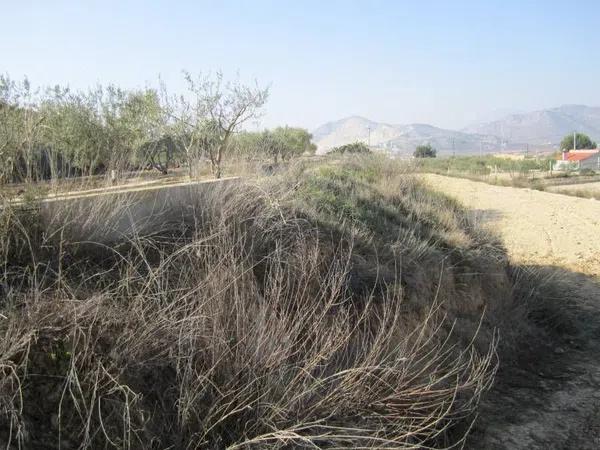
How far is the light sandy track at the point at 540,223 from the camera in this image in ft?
57.2

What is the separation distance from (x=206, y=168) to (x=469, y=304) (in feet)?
14.8

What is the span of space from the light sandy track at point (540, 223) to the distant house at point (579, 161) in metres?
42.8

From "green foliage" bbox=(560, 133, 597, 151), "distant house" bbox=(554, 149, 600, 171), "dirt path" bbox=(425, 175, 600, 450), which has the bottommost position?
"dirt path" bbox=(425, 175, 600, 450)

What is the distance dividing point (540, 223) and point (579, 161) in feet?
217

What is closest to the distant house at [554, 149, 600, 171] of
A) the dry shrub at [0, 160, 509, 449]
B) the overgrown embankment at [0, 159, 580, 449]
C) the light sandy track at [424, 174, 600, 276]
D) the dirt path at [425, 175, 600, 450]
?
the light sandy track at [424, 174, 600, 276]

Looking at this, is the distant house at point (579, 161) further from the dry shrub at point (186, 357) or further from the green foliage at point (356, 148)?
the dry shrub at point (186, 357)

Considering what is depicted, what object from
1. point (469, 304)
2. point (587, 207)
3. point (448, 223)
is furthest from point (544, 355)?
point (587, 207)

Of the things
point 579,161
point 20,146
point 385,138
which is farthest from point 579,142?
point 20,146

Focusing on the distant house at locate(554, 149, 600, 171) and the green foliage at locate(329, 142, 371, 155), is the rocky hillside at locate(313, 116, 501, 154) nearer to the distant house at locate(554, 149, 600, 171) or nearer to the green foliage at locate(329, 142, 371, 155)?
the green foliage at locate(329, 142, 371, 155)

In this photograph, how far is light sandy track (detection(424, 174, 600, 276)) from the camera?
1744cm

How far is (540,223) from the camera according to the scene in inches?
887

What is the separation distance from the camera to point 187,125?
18.8 metres

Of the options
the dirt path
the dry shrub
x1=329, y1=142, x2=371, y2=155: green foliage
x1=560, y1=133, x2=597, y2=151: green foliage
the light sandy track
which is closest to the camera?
the dry shrub

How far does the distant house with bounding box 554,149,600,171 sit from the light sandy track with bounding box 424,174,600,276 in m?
42.8
